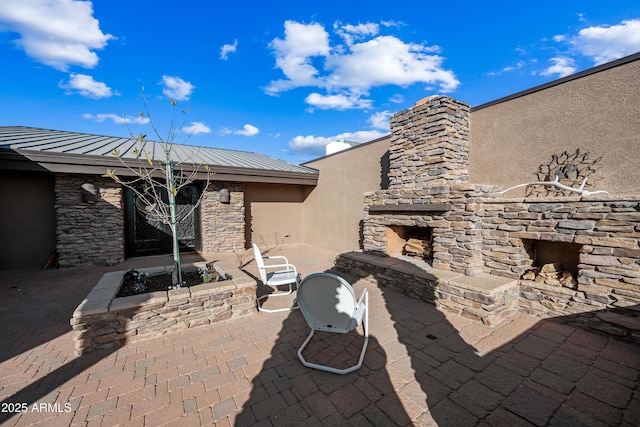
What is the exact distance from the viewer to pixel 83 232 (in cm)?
613

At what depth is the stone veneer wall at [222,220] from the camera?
7.61 m

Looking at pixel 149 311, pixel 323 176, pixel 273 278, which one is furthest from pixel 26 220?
pixel 323 176

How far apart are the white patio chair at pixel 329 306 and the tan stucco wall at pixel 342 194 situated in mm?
4608

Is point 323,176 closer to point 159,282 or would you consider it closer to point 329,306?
point 159,282

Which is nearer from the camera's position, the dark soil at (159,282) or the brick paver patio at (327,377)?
the brick paver patio at (327,377)

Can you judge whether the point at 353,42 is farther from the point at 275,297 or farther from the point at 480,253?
the point at 275,297

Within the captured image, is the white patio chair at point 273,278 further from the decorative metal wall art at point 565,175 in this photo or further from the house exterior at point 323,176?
the decorative metal wall art at point 565,175

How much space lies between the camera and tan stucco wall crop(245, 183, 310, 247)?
8891 millimetres

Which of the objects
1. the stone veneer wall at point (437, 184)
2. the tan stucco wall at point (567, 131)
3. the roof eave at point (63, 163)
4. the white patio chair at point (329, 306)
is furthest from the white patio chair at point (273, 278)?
the roof eave at point (63, 163)

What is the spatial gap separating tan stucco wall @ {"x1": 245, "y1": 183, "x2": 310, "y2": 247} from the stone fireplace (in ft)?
15.1

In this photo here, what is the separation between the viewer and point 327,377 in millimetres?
2297

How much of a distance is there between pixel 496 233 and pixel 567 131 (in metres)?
1.66

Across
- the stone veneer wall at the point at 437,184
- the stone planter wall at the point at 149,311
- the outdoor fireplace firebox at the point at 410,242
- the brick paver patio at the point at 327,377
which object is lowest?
the brick paver patio at the point at 327,377

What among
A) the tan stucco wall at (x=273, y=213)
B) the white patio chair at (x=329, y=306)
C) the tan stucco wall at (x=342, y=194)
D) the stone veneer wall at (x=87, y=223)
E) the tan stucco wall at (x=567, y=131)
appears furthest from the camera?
the tan stucco wall at (x=273, y=213)
